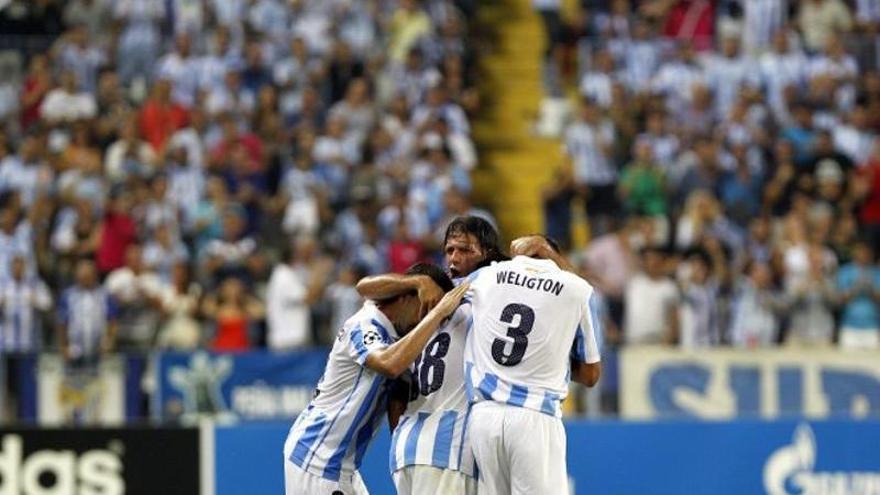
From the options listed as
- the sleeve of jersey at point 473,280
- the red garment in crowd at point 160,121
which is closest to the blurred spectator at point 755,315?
the red garment in crowd at point 160,121

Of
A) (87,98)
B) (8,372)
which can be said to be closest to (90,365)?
(8,372)

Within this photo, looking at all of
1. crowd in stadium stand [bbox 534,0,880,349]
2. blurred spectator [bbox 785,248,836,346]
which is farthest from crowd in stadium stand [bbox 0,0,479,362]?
blurred spectator [bbox 785,248,836,346]

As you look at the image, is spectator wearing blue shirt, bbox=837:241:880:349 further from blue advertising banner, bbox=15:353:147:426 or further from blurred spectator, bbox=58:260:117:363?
blurred spectator, bbox=58:260:117:363

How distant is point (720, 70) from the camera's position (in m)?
24.0

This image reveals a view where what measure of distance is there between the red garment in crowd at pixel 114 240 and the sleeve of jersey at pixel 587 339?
1024 cm

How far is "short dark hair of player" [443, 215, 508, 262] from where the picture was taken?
37.6 feet

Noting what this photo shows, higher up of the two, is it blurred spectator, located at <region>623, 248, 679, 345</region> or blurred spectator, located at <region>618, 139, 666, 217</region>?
blurred spectator, located at <region>618, 139, 666, 217</region>

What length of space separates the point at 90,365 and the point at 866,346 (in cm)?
694

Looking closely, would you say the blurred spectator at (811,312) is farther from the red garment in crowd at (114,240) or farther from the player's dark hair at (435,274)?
the player's dark hair at (435,274)

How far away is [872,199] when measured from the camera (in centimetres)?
2241

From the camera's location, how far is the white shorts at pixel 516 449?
11180 millimetres

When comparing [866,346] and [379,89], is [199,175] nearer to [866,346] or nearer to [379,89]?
[379,89]

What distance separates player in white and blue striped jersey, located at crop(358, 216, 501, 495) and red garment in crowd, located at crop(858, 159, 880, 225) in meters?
11.3

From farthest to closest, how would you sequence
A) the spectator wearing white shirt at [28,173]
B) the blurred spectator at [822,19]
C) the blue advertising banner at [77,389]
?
the blurred spectator at [822,19], the spectator wearing white shirt at [28,173], the blue advertising banner at [77,389]
